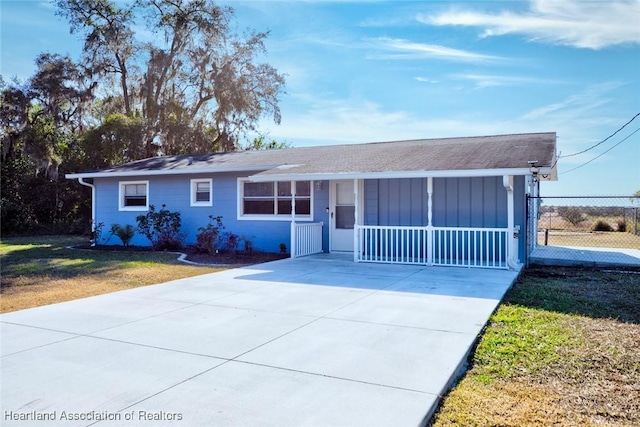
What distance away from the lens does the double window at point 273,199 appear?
11.9 m

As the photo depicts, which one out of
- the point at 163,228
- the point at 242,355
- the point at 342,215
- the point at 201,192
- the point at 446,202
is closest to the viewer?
the point at 242,355

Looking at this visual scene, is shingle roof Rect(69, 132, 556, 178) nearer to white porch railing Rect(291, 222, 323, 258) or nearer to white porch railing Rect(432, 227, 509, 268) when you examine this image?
white porch railing Rect(291, 222, 323, 258)

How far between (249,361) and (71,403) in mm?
1326

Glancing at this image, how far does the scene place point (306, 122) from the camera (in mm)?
25984

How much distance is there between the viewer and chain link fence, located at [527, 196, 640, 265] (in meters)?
10.0

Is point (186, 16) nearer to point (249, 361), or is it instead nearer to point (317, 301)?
point (317, 301)

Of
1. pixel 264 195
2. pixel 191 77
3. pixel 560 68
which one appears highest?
pixel 191 77

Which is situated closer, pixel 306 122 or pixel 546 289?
pixel 546 289

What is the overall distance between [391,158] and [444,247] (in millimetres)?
2632

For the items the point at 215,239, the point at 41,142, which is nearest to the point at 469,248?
the point at 215,239

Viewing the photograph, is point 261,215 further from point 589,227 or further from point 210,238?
point 589,227

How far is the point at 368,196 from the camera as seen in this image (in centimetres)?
1118

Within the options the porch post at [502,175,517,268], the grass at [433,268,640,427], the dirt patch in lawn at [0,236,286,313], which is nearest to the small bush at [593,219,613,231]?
the porch post at [502,175,517,268]

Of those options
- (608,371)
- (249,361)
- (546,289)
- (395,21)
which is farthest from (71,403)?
(395,21)
